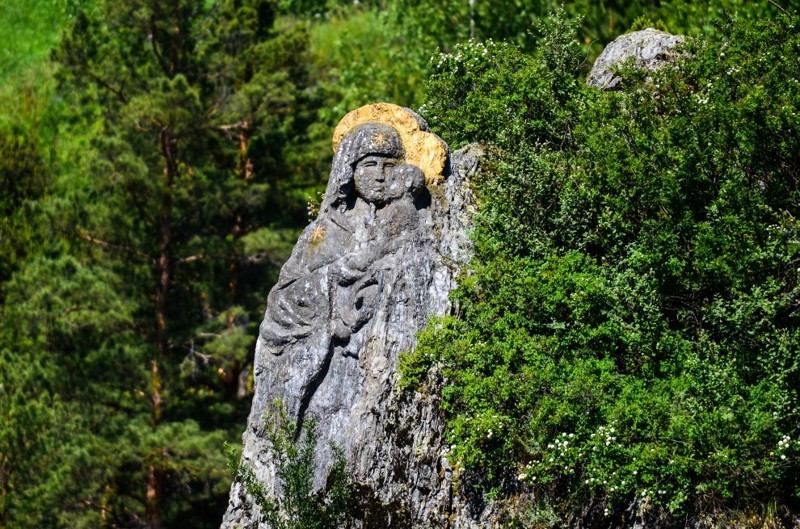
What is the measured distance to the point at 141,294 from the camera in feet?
73.9

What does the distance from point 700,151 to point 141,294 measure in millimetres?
12407

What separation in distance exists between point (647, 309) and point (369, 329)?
2706mm

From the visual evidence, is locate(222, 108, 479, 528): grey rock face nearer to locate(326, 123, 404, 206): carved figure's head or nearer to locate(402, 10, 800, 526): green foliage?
locate(326, 123, 404, 206): carved figure's head

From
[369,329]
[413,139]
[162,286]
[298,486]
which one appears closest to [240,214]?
[162,286]

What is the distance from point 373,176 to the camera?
42.3 ft

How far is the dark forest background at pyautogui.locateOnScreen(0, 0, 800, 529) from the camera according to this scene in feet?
38.4

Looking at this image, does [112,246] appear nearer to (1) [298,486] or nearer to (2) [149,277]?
(2) [149,277]

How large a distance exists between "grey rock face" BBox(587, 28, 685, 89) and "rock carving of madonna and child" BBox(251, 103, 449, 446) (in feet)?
10.3

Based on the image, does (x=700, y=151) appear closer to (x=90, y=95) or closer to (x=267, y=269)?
(x=267, y=269)

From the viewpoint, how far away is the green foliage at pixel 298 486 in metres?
11.9

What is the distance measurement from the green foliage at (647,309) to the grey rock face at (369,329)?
338 mm

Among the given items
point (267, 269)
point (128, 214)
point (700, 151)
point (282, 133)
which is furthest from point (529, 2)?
point (700, 151)

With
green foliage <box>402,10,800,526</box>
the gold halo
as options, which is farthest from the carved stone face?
green foliage <box>402,10,800,526</box>

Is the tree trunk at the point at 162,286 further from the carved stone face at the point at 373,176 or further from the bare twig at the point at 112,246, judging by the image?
the carved stone face at the point at 373,176
